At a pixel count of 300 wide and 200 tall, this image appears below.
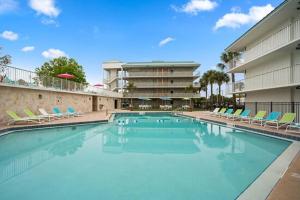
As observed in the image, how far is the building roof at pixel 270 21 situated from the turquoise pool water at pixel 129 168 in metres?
8.50

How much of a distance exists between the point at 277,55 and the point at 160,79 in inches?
1136

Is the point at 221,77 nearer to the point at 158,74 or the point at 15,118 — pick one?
the point at 158,74

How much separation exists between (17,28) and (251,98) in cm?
3070

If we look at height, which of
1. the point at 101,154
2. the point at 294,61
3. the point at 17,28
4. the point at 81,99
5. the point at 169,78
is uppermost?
the point at 17,28

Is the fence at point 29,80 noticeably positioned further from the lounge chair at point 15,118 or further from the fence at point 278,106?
the fence at point 278,106

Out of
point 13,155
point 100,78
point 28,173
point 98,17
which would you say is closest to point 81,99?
point 98,17

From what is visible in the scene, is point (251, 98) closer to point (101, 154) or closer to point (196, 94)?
point (101, 154)

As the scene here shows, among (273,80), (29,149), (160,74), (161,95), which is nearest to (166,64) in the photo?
(160,74)

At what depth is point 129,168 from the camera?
18.4 ft

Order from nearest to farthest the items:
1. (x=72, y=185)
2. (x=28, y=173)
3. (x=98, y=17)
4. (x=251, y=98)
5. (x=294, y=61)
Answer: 1. (x=72, y=185)
2. (x=28, y=173)
3. (x=294, y=61)
4. (x=251, y=98)
5. (x=98, y=17)

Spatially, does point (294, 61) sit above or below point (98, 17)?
below

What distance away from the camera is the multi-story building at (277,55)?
39.7 feet

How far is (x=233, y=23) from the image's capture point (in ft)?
83.9

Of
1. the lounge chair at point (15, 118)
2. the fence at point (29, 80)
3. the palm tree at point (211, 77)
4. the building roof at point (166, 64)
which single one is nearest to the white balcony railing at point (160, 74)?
the building roof at point (166, 64)
